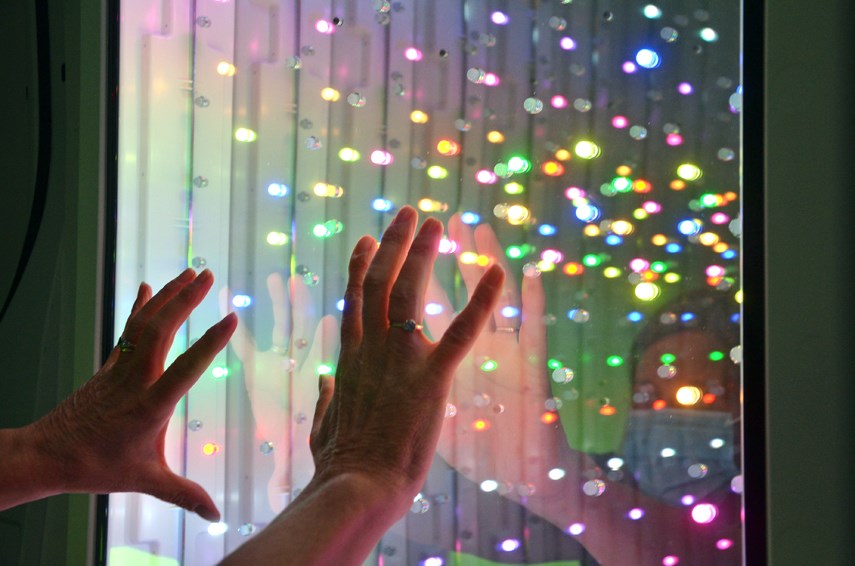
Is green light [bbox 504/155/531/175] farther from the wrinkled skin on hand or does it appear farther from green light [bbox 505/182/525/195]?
the wrinkled skin on hand

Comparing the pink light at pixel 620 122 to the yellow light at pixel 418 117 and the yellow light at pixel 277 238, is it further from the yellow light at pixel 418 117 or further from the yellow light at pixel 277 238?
the yellow light at pixel 277 238

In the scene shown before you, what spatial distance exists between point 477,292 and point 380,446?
18 cm

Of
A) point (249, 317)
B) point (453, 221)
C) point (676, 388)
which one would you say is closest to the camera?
point (676, 388)

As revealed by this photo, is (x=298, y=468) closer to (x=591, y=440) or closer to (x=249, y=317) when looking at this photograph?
(x=249, y=317)

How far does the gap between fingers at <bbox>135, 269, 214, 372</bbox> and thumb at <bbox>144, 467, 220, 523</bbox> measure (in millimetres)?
151

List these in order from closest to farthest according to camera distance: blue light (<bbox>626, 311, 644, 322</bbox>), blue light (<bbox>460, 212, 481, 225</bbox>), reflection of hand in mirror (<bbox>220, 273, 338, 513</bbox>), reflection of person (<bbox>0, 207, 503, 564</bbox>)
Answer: reflection of person (<bbox>0, 207, 503, 564</bbox>) → blue light (<bbox>626, 311, 644, 322</bbox>) → blue light (<bbox>460, 212, 481, 225</bbox>) → reflection of hand in mirror (<bbox>220, 273, 338, 513</bbox>)

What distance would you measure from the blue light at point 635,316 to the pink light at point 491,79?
0.35 m

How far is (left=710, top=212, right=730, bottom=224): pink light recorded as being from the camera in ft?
2.55

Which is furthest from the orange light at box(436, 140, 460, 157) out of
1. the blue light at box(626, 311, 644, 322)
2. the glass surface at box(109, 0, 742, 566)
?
the blue light at box(626, 311, 644, 322)

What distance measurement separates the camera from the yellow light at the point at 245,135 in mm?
1068

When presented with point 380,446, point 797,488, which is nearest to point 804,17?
point 797,488

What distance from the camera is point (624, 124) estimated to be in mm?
845

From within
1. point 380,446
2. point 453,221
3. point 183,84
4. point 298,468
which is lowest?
point 298,468

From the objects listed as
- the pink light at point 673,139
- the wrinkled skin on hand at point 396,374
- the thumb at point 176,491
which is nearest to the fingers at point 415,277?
the wrinkled skin on hand at point 396,374
